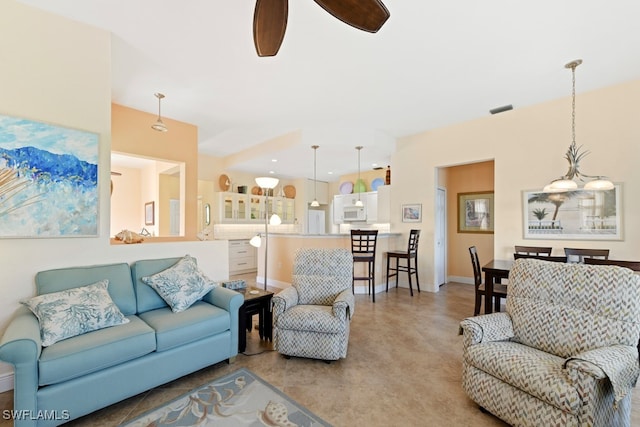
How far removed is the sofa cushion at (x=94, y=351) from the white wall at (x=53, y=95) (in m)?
0.82

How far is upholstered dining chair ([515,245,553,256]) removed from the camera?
3631 millimetres

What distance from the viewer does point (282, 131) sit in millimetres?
5012

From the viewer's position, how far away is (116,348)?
5.93 ft

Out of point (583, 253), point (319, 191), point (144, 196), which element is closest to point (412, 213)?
point (583, 253)

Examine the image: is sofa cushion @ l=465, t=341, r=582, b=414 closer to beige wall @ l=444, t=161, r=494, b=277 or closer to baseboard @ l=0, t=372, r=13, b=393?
baseboard @ l=0, t=372, r=13, b=393

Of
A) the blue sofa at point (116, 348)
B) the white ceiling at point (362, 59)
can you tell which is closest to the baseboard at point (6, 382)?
the blue sofa at point (116, 348)

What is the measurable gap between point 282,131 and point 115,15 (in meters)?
2.93

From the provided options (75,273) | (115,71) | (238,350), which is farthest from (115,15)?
(238,350)

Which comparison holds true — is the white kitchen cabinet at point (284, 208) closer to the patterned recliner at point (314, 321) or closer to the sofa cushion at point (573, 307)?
the patterned recliner at point (314, 321)

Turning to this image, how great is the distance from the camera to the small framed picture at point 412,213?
5.14 meters

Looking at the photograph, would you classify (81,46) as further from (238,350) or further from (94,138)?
(238,350)

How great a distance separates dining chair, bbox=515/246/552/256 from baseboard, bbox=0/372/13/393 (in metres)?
5.38

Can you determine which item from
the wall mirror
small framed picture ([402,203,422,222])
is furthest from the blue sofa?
small framed picture ([402,203,422,222])

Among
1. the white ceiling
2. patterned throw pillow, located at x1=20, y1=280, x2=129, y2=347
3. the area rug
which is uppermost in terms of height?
the white ceiling
